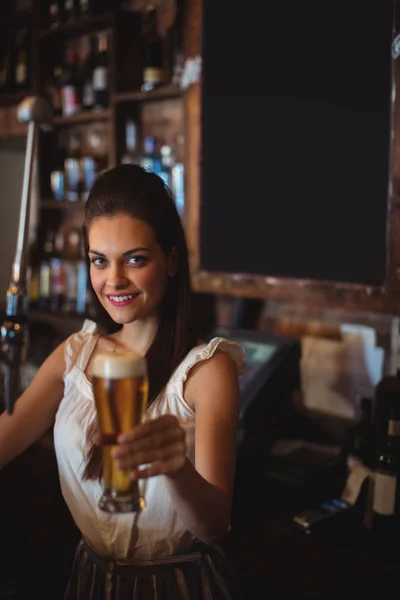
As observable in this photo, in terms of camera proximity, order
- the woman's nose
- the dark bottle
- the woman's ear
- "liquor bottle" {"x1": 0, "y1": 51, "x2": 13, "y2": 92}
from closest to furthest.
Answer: the woman's nose < the woman's ear < the dark bottle < "liquor bottle" {"x1": 0, "y1": 51, "x2": 13, "y2": 92}

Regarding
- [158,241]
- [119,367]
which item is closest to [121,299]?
[158,241]

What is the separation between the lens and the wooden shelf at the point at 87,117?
2.76 m

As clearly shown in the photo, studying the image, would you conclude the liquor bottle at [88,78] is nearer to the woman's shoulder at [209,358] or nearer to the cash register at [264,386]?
the cash register at [264,386]

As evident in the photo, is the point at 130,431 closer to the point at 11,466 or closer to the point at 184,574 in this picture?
the point at 184,574

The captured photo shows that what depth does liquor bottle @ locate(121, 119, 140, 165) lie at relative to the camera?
274 centimetres

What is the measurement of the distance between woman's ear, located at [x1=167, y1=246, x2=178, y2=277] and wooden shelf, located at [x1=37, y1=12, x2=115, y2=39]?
178 centimetres

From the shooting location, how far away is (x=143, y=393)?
737mm

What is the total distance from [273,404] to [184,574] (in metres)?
0.75

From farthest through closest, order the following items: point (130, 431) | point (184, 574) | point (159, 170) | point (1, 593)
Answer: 1. point (159, 170)
2. point (1, 593)
3. point (184, 574)
4. point (130, 431)

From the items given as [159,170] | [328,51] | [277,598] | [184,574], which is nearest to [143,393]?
[184,574]

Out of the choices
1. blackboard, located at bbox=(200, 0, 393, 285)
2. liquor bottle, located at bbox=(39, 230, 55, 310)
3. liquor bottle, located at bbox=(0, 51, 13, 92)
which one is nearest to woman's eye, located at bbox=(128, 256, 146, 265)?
blackboard, located at bbox=(200, 0, 393, 285)

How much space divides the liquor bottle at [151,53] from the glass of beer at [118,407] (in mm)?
2022

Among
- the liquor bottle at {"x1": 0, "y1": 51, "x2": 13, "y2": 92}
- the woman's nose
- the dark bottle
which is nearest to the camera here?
the woman's nose

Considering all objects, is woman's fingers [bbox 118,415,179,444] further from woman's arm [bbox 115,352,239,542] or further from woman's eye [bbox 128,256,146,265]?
woman's eye [bbox 128,256,146,265]
